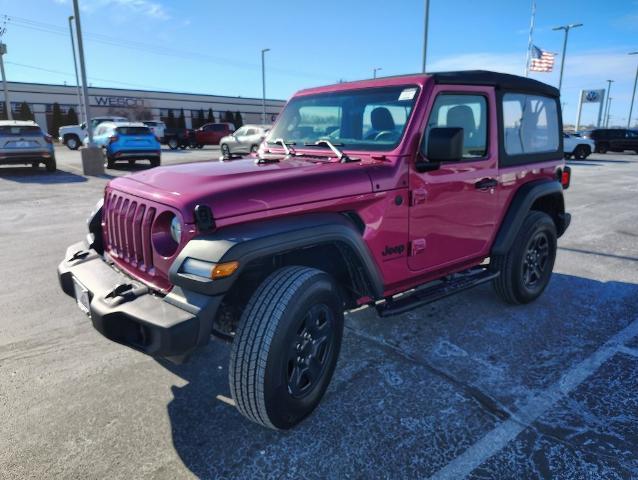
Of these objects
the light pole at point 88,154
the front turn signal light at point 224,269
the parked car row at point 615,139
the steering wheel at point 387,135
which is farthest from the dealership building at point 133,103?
the front turn signal light at point 224,269

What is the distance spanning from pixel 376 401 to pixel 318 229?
3.70 feet

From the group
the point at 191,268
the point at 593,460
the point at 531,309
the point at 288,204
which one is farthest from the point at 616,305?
the point at 191,268

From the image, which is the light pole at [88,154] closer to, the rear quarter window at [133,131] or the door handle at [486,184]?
the rear quarter window at [133,131]

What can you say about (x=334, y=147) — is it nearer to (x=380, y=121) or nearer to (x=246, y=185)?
(x=380, y=121)

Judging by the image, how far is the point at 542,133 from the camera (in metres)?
4.25

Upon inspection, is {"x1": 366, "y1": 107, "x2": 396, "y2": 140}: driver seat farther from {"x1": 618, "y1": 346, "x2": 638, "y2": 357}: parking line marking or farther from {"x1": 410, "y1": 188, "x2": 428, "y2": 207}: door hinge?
{"x1": 618, "y1": 346, "x2": 638, "y2": 357}: parking line marking

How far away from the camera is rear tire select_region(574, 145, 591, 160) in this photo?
2502 cm

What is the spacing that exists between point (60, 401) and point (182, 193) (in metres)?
1.53

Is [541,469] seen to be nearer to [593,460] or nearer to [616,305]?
[593,460]

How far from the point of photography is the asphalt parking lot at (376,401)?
228 cm

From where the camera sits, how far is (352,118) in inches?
135

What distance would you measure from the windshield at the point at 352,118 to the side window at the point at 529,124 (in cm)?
113

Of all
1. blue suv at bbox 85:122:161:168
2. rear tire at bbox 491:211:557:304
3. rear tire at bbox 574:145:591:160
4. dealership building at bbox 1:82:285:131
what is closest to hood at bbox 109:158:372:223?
rear tire at bbox 491:211:557:304

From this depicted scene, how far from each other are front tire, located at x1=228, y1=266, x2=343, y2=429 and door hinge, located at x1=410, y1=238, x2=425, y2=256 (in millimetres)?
769
